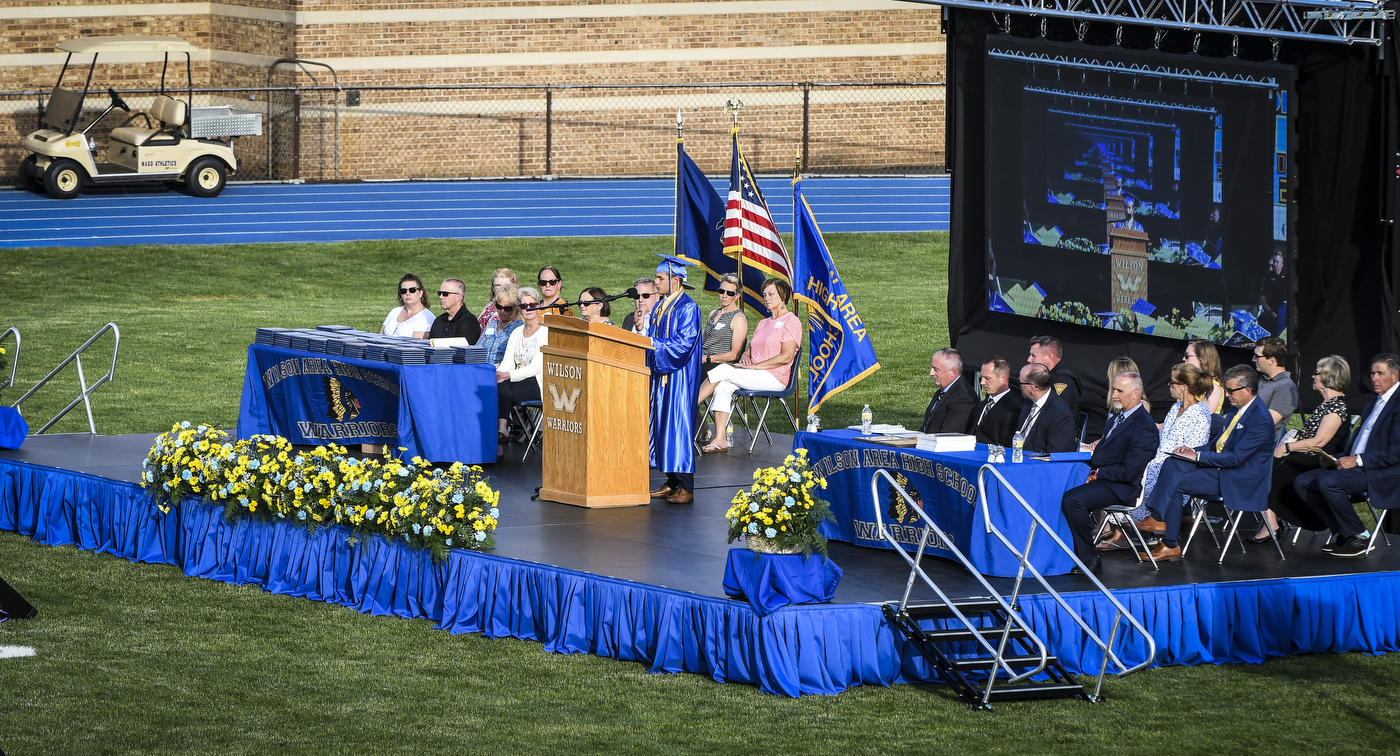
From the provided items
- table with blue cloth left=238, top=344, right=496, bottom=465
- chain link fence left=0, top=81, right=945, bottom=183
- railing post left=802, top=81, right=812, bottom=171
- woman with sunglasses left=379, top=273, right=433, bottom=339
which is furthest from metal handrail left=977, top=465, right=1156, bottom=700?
railing post left=802, top=81, right=812, bottom=171

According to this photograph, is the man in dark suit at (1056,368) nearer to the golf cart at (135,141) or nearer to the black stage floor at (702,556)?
the black stage floor at (702,556)

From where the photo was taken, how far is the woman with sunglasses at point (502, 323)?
13570 millimetres

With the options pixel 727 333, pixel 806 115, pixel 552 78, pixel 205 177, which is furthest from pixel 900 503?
pixel 552 78

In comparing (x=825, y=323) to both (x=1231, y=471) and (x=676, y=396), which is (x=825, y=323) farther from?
(x=1231, y=471)

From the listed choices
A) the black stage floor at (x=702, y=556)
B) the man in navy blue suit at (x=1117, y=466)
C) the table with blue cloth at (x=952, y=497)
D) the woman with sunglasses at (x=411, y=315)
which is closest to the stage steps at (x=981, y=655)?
the black stage floor at (x=702, y=556)

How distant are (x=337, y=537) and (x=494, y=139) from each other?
2203 cm

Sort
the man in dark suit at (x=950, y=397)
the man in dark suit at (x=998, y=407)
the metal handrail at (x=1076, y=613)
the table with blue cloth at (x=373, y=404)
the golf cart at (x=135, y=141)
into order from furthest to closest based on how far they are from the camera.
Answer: the golf cart at (x=135, y=141)
the table with blue cloth at (x=373, y=404)
the man in dark suit at (x=950, y=397)
the man in dark suit at (x=998, y=407)
the metal handrail at (x=1076, y=613)

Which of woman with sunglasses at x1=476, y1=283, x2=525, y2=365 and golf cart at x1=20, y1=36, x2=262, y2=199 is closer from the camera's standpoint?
woman with sunglasses at x1=476, y1=283, x2=525, y2=365

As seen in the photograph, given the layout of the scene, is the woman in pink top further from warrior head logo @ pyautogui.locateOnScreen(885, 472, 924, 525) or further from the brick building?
the brick building

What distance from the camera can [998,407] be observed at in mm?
10602

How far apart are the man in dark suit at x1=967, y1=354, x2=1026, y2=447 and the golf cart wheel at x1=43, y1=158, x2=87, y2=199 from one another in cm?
2039

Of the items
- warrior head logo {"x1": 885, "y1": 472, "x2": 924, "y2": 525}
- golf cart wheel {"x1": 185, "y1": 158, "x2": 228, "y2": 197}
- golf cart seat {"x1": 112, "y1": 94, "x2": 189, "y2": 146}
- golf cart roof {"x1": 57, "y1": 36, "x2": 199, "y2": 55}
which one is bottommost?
warrior head logo {"x1": 885, "y1": 472, "x2": 924, "y2": 525}

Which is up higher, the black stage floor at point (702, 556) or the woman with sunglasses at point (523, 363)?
the woman with sunglasses at point (523, 363)

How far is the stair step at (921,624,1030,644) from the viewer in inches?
321
